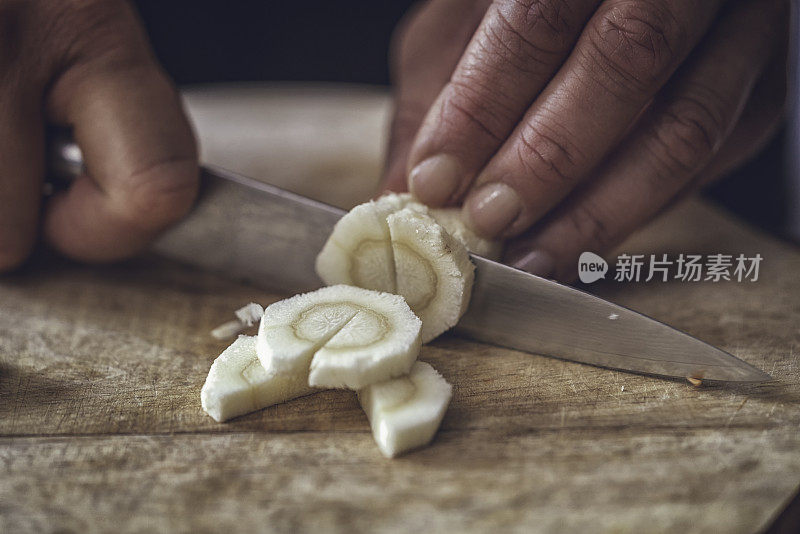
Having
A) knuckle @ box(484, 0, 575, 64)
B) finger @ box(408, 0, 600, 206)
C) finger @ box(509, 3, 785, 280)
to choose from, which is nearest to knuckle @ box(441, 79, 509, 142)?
finger @ box(408, 0, 600, 206)

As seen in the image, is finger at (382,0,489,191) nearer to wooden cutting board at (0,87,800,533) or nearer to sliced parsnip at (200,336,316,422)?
wooden cutting board at (0,87,800,533)

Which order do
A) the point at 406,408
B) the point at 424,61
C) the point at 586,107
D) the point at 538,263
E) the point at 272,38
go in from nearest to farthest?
the point at 406,408 → the point at 586,107 → the point at 538,263 → the point at 424,61 → the point at 272,38

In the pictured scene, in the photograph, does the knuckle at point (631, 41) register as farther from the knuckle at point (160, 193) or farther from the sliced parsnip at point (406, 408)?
the knuckle at point (160, 193)

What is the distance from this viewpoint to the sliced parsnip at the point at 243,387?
4.15 ft

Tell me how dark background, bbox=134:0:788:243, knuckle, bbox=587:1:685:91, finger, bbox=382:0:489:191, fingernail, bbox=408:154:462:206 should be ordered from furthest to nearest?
dark background, bbox=134:0:788:243 < finger, bbox=382:0:489:191 < fingernail, bbox=408:154:462:206 < knuckle, bbox=587:1:685:91

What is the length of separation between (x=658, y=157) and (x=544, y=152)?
357mm

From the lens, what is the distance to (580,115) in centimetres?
157

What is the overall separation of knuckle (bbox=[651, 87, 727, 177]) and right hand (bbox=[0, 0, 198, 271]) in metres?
1.29

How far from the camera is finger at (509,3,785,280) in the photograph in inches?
67.2

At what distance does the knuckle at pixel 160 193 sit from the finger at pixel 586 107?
802mm

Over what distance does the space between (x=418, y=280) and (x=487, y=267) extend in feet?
0.61

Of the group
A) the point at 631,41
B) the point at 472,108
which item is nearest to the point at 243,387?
the point at 472,108

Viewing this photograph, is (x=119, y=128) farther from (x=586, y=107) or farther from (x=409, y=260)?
(x=586, y=107)

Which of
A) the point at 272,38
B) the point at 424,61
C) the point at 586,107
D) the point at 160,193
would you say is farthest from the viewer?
the point at 272,38
